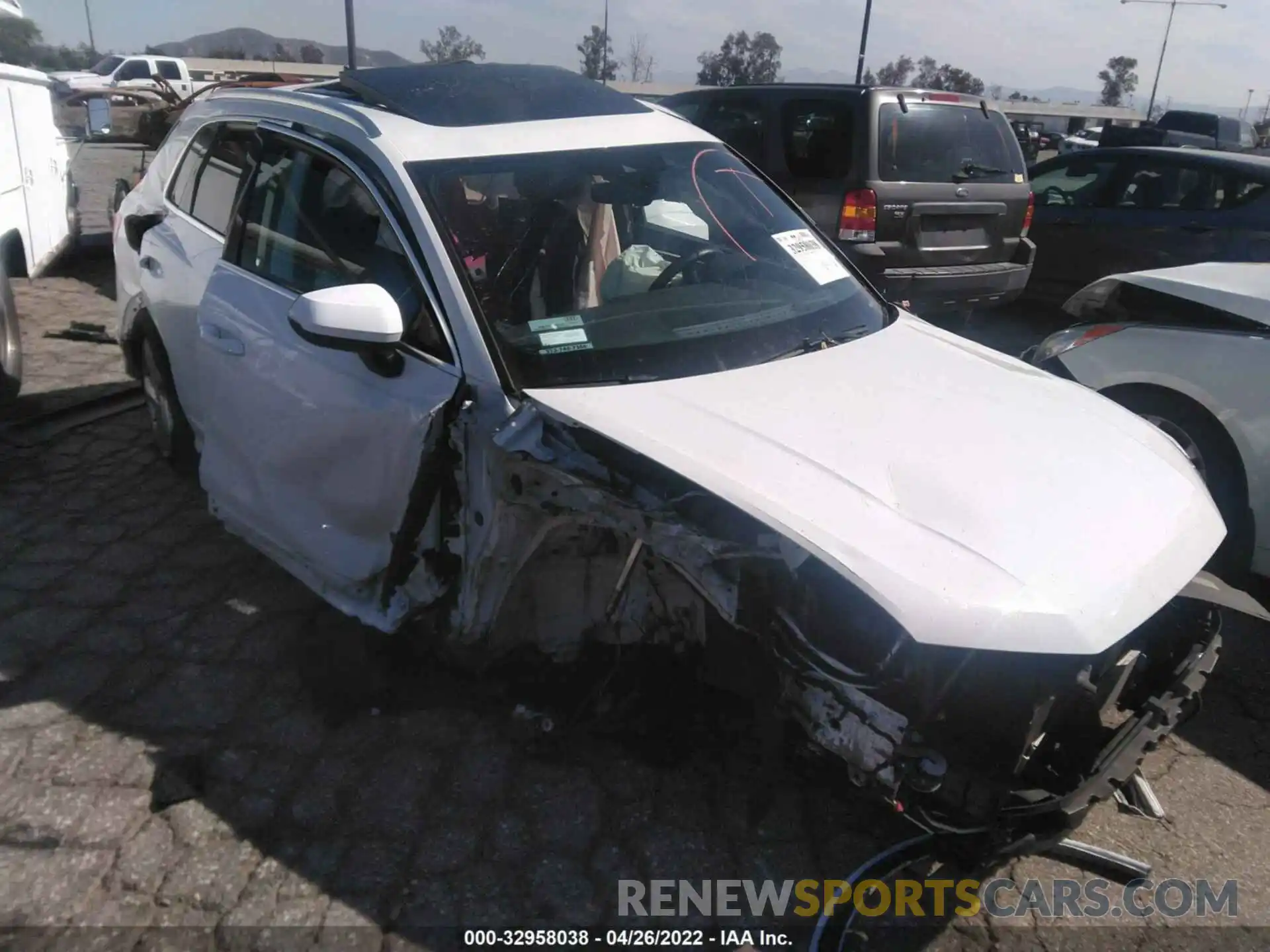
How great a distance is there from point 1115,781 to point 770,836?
924mm

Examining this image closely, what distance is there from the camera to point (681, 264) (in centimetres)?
321

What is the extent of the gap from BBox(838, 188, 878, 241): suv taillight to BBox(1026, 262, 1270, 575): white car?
89.0 inches

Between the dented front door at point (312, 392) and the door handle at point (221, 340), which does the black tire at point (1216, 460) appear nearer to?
the dented front door at point (312, 392)

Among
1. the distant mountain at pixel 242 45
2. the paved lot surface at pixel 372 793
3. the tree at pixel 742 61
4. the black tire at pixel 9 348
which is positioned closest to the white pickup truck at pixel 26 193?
the black tire at pixel 9 348

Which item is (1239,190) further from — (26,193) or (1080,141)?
(1080,141)

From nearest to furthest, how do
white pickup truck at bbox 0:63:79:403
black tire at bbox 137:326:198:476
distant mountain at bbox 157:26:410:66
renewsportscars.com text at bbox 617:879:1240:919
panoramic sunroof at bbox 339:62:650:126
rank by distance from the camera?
renewsportscars.com text at bbox 617:879:1240:919 < panoramic sunroof at bbox 339:62:650:126 < black tire at bbox 137:326:198:476 < white pickup truck at bbox 0:63:79:403 < distant mountain at bbox 157:26:410:66

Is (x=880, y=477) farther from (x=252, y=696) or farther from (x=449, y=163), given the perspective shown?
(x=252, y=696)

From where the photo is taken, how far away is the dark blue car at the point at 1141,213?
7.05 m

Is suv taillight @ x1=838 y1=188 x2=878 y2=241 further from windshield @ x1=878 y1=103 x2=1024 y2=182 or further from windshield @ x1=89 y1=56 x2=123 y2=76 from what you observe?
windshield @ x1=89 y1=56 x2=123 y2=76

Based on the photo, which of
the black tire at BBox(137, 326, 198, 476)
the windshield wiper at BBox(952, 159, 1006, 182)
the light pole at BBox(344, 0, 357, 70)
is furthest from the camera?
the light pole at BBox(344, 0, 357, 70)

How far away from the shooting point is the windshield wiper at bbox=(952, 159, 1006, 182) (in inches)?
272

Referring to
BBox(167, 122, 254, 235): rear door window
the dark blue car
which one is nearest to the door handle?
BBox(167, 122, 254, 235): rear door window

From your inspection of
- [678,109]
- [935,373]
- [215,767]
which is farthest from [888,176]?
[215,767]

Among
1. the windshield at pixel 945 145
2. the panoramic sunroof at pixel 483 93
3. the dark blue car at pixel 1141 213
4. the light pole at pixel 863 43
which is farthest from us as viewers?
the light pole at pixel 863 43
